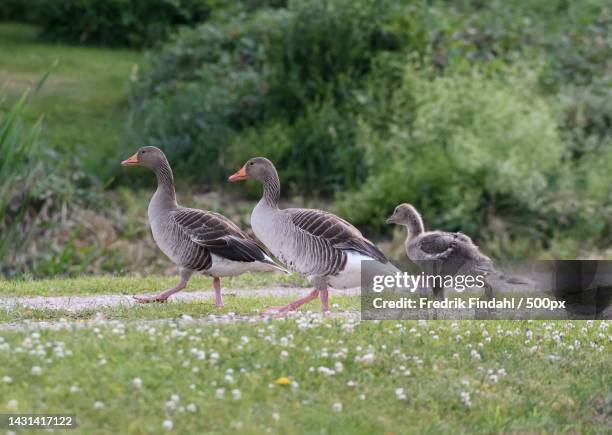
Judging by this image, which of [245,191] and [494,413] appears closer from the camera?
[494,413]

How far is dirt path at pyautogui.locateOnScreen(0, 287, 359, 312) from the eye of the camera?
35.7 ft

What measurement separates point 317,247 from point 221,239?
3.03 ft

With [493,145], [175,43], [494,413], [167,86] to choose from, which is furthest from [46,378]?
[175,43]

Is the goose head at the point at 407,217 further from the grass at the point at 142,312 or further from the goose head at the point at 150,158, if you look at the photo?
the goose head at the point at 150,158

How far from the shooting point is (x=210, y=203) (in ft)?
59.2

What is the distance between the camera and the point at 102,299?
11.7m

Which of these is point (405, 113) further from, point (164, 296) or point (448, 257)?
point (164, 296)

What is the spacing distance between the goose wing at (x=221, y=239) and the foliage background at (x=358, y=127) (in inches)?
187

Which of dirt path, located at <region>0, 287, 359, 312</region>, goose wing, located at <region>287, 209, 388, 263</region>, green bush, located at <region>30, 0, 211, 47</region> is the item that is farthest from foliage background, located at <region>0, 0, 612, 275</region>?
goose wing, located at <region>287, 209, 388, 263</region>

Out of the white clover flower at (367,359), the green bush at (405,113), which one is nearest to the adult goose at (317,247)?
the white clover flower at (367,359)

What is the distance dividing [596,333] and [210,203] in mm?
8804

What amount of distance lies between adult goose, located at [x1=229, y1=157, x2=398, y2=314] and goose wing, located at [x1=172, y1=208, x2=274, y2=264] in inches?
7.9

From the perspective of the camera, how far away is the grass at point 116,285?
12.2 metres

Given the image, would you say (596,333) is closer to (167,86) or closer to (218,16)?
(167,86)
